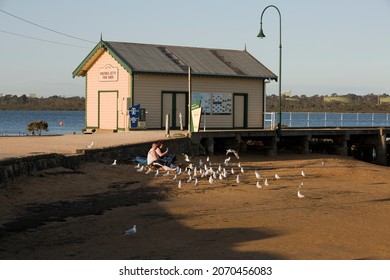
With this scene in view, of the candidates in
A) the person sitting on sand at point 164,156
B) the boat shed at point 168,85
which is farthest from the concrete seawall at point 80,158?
the boat shed at point 168,85

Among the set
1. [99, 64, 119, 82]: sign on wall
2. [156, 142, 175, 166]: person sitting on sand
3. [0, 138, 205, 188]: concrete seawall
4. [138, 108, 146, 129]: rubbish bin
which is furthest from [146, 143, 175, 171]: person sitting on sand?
[99, 64, 119, 82]: sign on wall

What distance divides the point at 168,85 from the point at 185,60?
256cm

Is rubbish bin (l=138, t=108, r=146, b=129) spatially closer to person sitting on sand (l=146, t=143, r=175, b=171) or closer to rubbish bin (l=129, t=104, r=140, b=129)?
rubbish bin (l=129, t=104, r=140, b=129)

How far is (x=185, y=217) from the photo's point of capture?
1488 centimetres

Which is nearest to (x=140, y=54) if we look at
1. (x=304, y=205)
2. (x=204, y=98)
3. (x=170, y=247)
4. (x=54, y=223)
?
(x=204, y=98)

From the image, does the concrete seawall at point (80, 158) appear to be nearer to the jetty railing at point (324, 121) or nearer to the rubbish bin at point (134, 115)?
the rubbish bin at point (134, 115)

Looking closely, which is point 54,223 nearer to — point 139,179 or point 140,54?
point 139,179

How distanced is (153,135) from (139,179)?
28.6 ft

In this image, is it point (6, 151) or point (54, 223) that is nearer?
point (54, 223)

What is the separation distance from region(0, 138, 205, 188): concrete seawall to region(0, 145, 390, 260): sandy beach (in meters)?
0.27

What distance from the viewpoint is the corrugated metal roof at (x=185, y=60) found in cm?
3447

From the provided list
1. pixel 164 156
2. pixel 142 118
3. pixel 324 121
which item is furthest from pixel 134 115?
pixel 324 121

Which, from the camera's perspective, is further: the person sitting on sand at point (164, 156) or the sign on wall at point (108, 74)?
the sign on wall at point (108, 74)

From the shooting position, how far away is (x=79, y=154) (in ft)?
70.2
